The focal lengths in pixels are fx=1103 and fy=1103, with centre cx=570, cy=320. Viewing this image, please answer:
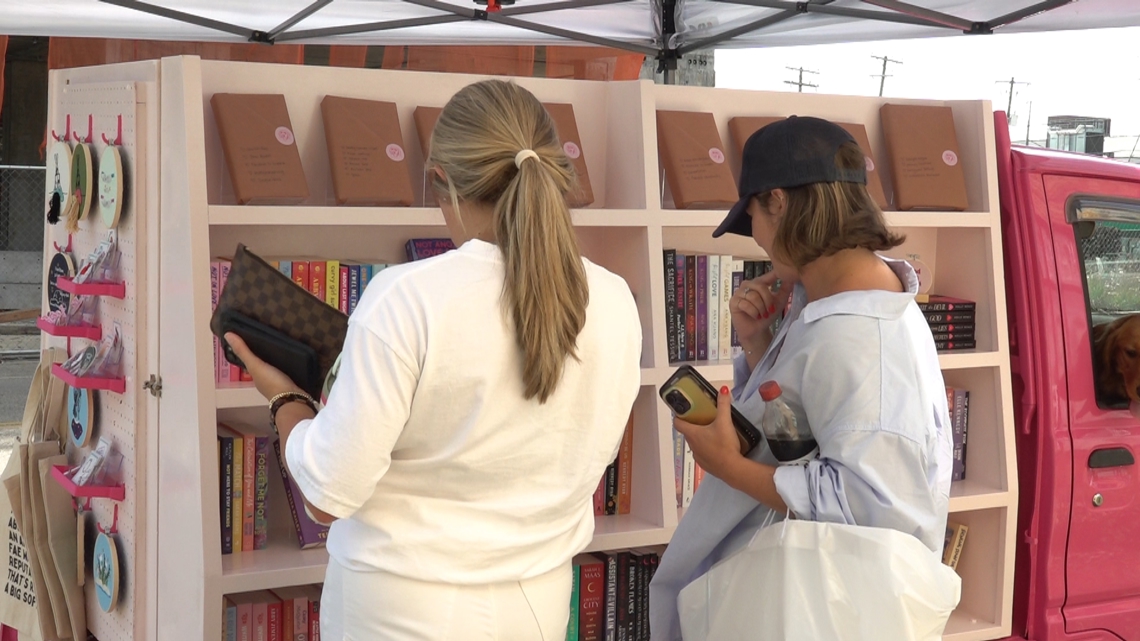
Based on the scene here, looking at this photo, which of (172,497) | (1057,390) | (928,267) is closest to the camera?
(172,497)

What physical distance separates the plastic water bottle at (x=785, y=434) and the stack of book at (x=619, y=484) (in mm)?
1086

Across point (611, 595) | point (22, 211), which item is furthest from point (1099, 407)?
point (22, 211)

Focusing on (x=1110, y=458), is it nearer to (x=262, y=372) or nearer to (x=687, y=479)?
(x=687, y=479)

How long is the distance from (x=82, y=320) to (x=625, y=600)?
1.65 m

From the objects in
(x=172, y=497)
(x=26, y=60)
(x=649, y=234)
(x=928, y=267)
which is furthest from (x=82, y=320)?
(x=26, y=60)

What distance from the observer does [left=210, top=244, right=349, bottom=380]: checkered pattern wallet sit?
1.82 metres

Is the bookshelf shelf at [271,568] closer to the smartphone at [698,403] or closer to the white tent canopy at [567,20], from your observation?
the smartphone at [698,403]

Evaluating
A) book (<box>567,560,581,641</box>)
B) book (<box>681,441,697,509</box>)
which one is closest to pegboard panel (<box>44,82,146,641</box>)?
book (<box>567,560,581,641</box>)

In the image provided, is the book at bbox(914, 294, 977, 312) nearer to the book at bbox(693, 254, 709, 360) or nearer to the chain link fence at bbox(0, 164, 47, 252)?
the book at bbox(693, 254, 709, 360)

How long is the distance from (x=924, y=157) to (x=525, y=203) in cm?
202

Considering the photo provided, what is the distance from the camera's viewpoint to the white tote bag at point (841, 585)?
1.75 metres

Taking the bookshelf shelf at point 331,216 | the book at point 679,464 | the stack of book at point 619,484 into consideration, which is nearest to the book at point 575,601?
the stack of book at point 619,484

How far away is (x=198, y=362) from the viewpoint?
237 centimetres

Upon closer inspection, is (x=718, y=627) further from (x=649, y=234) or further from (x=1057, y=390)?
(x=1057, y=390)
